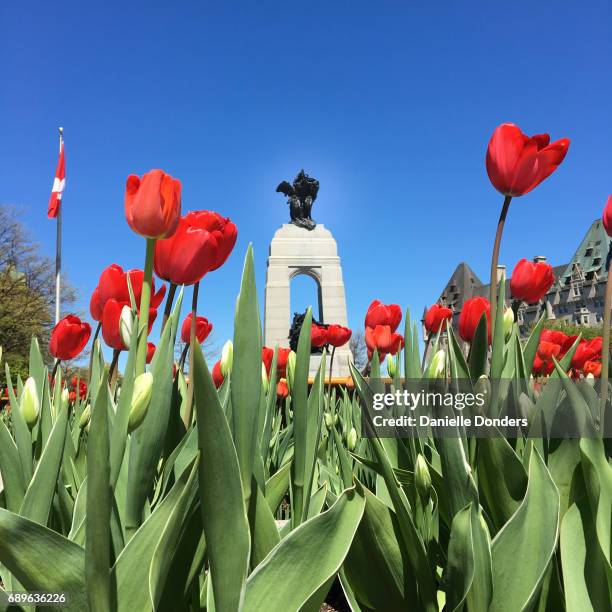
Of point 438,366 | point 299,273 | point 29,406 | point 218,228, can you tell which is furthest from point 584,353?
point 299,273

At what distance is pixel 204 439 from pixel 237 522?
10 cm

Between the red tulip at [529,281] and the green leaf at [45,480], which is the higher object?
the red tulip at [529,281]

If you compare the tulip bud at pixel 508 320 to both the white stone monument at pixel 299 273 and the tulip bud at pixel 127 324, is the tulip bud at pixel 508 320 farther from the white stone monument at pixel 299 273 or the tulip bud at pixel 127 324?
the white stone monument at pixel 299 273

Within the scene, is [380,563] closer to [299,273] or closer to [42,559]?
[42,559]

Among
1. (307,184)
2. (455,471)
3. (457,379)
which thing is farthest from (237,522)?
(307,184)

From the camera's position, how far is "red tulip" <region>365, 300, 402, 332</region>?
6.37 ft

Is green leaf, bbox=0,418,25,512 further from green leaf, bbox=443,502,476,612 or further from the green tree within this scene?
the green tree

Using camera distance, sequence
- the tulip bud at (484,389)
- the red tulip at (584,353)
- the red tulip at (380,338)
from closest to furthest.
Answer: the tulip bud at (484,389)
the red tulip at (380,338)
the red tulip at (584,353)

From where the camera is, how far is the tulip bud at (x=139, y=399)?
0.60 m

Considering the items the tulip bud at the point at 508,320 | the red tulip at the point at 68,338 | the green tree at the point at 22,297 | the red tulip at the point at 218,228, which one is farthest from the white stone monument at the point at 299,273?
the red tulip at the point at 218,228

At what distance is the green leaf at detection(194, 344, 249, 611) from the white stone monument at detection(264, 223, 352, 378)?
15.6 meters

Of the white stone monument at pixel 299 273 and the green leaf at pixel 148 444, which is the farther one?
the white stone monument at pixel 299 273

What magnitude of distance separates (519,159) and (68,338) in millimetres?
1257

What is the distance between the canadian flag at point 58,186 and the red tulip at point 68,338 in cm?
1101
